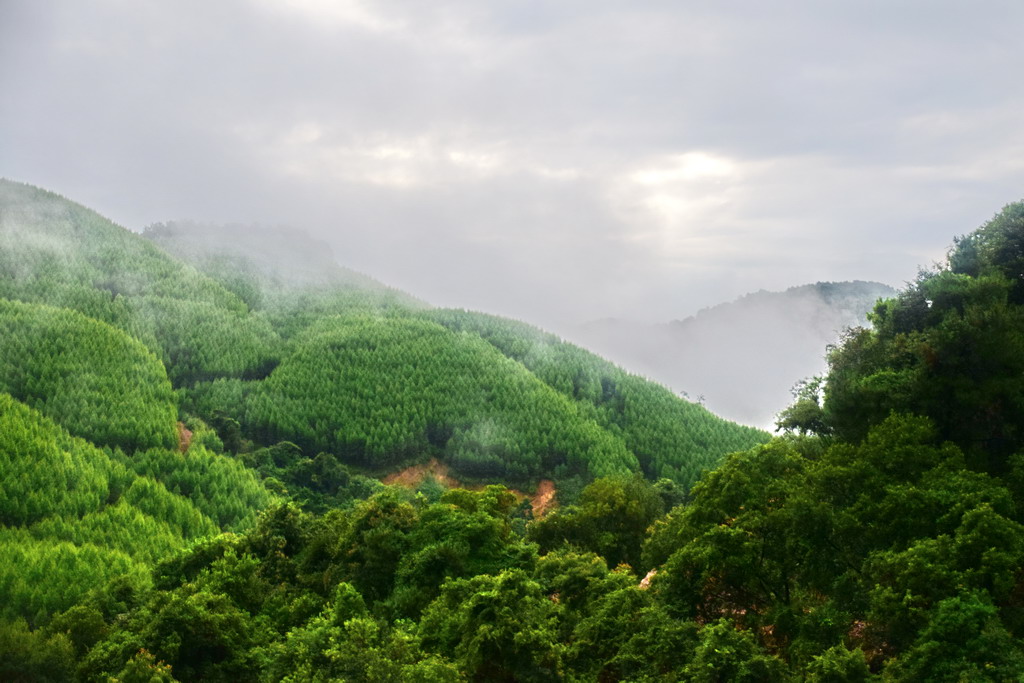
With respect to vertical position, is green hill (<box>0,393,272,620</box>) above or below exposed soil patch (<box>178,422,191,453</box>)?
below

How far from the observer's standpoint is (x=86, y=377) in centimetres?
9575

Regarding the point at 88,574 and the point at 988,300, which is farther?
the point at 88,574

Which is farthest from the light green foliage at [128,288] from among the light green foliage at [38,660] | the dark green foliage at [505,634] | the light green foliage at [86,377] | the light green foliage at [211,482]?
the dark green foliage at [505,634]

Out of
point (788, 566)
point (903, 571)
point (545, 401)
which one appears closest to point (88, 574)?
point (788, 566)

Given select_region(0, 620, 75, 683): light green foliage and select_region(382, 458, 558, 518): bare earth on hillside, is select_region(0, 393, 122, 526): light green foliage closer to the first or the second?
select_region(382, 458, 558, 518): bare earth on hillside

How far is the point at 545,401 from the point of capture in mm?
118375

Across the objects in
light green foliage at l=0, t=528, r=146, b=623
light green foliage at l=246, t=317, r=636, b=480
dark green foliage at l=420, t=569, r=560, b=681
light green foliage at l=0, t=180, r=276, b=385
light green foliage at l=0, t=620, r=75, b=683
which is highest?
light green foliage at l=0, t=180, r=276, b=385

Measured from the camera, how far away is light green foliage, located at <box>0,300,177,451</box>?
89.3 meters

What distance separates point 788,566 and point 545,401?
93.8 metres

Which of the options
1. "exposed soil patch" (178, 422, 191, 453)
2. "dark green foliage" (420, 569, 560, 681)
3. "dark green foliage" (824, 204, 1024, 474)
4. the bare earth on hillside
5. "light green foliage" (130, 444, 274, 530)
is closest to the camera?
"dark green foliage" (420, 569, 560, 681)

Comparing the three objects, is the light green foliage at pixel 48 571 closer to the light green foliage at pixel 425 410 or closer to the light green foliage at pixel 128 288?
the light green foliage at pixel 425 410

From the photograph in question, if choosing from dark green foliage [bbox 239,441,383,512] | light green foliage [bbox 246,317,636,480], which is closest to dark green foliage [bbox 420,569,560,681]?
dark green foliage [bbox 239,441,383,512]

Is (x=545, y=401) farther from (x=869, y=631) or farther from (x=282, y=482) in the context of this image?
(x=869, y=631)

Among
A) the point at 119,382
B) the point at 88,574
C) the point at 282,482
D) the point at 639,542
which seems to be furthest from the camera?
the point at 119,382
